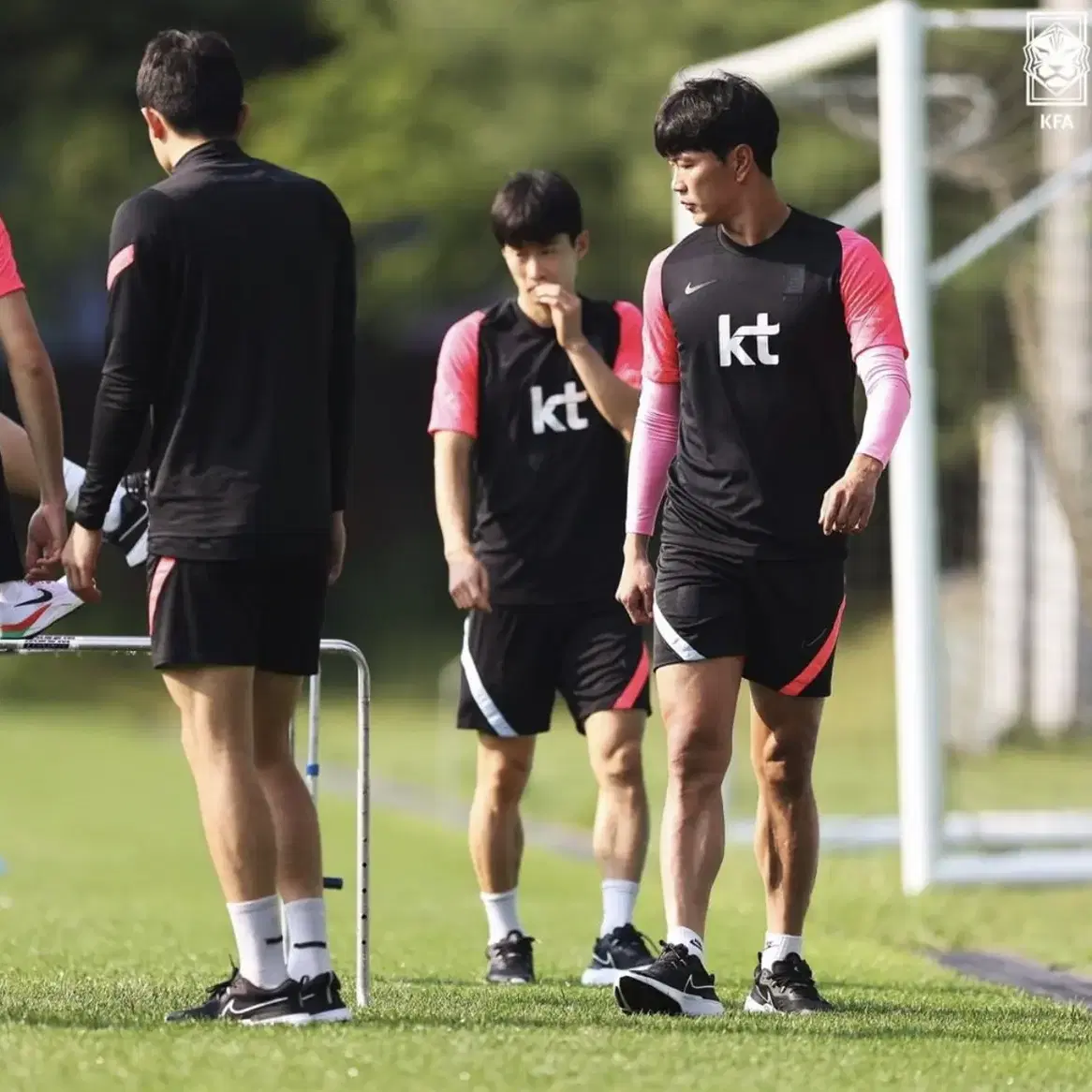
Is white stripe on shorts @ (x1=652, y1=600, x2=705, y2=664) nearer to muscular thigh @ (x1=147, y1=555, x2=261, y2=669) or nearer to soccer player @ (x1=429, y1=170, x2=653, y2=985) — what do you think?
soccer player @ (x1=429, y1=170, x2=653, y2=985)

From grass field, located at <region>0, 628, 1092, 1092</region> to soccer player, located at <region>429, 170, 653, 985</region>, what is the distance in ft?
1.59

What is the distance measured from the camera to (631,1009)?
6078mm

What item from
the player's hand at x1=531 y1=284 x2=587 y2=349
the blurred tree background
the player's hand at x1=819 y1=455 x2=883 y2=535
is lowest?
the player's hand at x1=819 y1=455 x2=883 y2=535

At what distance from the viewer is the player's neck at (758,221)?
6215 mm

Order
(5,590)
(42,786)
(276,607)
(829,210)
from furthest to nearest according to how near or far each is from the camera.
Answer: (829,210)
(42,786)
(5,590)
(276,607)

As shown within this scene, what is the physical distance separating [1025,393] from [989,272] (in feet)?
2.81

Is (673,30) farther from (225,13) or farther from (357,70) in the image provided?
(225,13)

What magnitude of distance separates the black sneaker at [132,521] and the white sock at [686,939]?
5.60ft

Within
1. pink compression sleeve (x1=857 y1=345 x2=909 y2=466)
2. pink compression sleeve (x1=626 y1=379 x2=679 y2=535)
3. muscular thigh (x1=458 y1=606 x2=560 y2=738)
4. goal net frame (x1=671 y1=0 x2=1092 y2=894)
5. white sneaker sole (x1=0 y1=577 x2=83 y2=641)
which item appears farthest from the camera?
goal net frame (x1=671 y1=0 x2=1092 y2=894)

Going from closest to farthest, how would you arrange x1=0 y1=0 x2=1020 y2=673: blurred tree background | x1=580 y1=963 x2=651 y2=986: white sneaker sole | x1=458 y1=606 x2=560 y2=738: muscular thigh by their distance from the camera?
x1=580 y1=963 x2=651 y2=986: white sneaker sole
x1=458 y1=606 x2=560 y2=738: muscular thigh
x1=0 y1=0 x2=1020 y2=673: blurred tree background

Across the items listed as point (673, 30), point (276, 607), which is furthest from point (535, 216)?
point (673, 30)

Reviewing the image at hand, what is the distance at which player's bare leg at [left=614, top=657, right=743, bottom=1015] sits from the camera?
616cm

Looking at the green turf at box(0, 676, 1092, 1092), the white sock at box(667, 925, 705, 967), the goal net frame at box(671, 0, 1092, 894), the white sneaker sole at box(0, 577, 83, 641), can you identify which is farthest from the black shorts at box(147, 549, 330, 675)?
the goal net frame at box(671, 0, 1092, 894)

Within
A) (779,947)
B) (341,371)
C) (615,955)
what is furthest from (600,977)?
(341,371)
